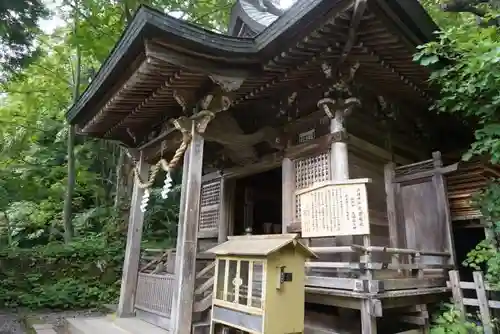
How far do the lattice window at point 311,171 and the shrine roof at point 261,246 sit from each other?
1.71 m

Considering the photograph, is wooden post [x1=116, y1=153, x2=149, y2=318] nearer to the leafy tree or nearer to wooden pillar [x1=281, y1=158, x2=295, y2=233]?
wooden pillar [x1=281, y1=158, x2=295, y2=233]

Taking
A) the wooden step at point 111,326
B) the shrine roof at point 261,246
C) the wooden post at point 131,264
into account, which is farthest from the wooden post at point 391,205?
the wooden post at point 131,264

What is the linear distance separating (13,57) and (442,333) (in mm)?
9727

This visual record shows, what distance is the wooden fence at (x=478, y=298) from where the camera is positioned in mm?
4500

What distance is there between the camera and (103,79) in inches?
191

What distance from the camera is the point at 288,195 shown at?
5.63 m

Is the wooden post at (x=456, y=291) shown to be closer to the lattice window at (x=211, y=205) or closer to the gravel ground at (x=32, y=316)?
the lattice window at (x=211, y=205)

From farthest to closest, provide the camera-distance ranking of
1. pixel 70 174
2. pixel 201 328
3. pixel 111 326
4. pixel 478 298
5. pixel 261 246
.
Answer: pixel 70 174 → pixel 111 326 → pixel 478 298 → pixel 201 328 → pixel 261 246

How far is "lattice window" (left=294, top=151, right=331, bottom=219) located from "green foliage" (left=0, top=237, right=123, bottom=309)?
626 cm

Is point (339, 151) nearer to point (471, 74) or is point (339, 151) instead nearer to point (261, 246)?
point (471, 74)

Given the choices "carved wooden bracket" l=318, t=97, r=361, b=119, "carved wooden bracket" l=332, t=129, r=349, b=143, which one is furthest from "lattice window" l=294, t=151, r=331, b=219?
"carved wooden bracket" l=318, t=97, r=361, b=119

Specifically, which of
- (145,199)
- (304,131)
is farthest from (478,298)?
(145,199)

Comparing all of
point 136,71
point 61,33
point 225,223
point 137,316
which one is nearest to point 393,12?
point 136,71

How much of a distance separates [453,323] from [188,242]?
143 inches
